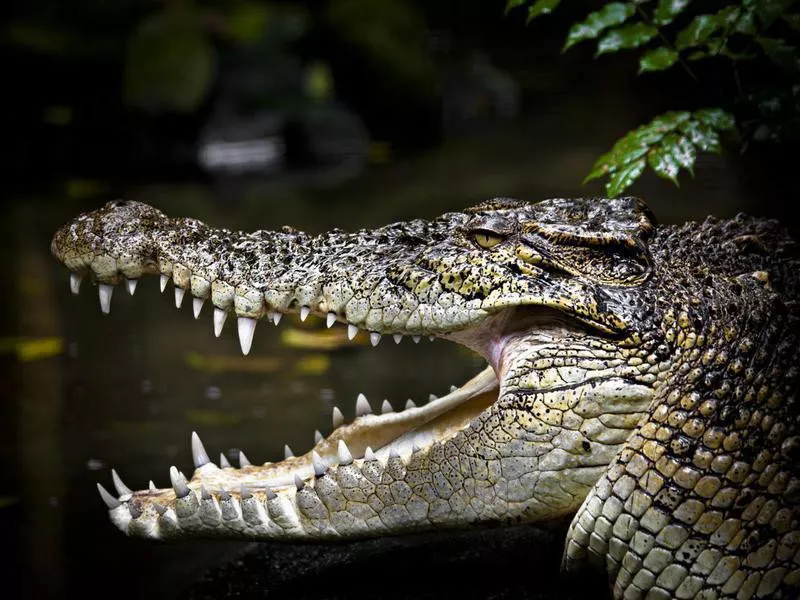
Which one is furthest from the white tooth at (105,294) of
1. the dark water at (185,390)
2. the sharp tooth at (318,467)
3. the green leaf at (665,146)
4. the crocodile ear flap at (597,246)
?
the green leaf at (665,146)

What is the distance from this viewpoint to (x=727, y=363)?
8.44ft

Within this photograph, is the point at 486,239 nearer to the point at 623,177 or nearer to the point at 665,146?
the point at 623,177

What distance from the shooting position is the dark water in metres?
3.16

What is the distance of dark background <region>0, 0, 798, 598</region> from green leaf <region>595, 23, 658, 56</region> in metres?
0.62

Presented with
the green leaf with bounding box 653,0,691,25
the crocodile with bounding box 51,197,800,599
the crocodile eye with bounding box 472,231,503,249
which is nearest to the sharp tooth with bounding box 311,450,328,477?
the crocodile with bounding box 51,197,800,599

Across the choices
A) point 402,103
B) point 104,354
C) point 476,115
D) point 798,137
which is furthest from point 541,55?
point 798,137

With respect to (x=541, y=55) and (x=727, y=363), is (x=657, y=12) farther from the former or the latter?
(x=541, y=55)

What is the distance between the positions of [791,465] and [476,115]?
9691 mm

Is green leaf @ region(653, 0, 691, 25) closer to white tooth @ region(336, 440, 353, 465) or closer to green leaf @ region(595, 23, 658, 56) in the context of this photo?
green leaf @ region(595, 23, 658, 56)

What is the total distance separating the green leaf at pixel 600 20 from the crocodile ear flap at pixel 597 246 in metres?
0.98

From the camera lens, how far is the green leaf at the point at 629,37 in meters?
3.56

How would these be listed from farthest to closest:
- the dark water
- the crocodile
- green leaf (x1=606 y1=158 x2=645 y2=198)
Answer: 1. green leaf (x1=606 y1=158 x2=645 y2=198)
2. the dark water
3. the crocodile

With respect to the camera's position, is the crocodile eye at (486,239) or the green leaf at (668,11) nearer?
the crocodile eye at (486,239)

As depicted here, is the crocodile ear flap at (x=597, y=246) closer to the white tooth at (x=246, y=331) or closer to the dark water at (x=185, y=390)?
the white tooth at (x=246, y=331)
